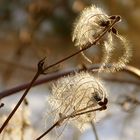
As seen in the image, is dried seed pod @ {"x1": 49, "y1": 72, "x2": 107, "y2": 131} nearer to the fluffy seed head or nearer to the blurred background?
the fluffy seed head

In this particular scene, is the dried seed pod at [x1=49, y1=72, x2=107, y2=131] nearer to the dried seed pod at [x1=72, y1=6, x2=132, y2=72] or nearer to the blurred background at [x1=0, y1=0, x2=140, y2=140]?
the dried seed pod at [x1=72, y1=6, x2=132, y2=72]

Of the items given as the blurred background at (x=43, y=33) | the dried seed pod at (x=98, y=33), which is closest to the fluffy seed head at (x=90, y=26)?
the dried seed pod at (x=98, y=33)

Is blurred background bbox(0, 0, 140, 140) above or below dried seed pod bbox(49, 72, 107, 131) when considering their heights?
above

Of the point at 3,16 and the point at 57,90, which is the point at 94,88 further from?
the point at 3,16

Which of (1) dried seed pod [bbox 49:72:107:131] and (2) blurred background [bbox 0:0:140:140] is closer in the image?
(1) dried seed pod [bbox 49:72:107:131]

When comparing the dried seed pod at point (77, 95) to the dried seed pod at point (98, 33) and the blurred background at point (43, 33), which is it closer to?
the dried seed pod at point (98, 33)

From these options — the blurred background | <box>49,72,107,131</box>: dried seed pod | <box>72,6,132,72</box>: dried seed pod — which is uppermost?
the blurred background

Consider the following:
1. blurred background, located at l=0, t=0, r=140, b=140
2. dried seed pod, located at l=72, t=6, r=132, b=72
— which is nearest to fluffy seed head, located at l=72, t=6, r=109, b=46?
dried seed pod, located at l=72, t=6, r=132, b=72

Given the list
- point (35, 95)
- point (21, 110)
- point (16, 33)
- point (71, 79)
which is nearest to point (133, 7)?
point (35, 95)

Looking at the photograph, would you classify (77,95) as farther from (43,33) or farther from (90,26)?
(43,33)
